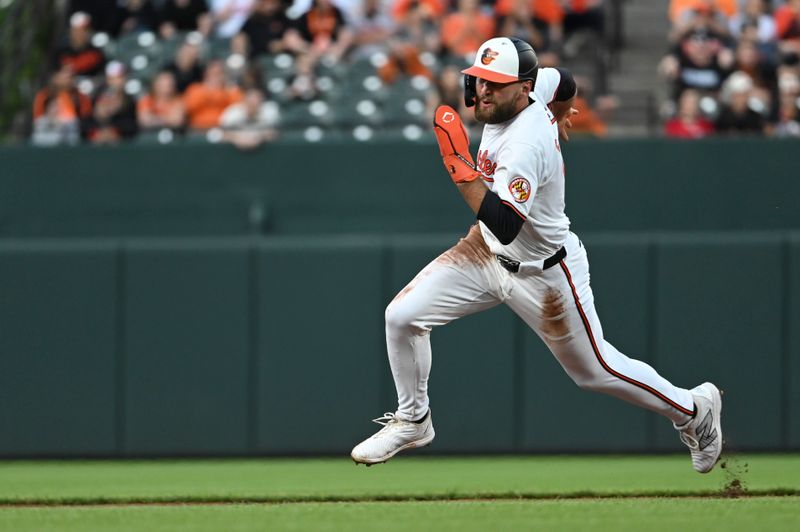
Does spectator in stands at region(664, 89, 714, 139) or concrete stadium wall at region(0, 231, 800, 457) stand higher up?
spectator in stands at region(664, 89, 714, 139)

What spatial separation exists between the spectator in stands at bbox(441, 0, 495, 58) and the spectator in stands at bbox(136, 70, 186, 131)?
2302 mm

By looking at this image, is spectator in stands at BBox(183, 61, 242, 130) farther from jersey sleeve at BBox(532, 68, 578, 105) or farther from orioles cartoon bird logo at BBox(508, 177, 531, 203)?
orioles cartoon bird logo at BBox(508, 177, 531, 203)

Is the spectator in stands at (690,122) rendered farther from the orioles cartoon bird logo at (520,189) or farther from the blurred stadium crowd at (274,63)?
the orioles cartoon bird logo at (520,189)

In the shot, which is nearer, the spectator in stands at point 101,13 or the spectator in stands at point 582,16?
the spectator in stands at point 582,16

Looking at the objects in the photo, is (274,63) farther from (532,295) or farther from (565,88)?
(532,295)

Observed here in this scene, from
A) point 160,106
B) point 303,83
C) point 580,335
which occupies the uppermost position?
point 303,83

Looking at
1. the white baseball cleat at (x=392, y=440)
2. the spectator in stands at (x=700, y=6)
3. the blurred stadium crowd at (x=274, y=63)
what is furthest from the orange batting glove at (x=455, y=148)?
the spectator in stands at (x=700, y=6)

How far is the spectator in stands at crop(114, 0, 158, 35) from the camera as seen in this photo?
1159 cm

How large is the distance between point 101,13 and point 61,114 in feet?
5.47

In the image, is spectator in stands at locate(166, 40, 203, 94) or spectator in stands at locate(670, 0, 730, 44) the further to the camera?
spectator in stands at locate(166, 40, 203, 94)

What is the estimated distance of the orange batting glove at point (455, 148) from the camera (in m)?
5.57

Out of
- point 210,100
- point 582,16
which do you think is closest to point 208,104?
point 210,100

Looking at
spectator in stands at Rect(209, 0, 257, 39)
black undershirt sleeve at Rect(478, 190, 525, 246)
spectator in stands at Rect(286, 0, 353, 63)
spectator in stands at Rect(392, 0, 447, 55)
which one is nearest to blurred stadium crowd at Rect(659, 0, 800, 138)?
spectator in stands at Rect(392, 0, 447, 55)

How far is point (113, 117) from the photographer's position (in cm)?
1027
